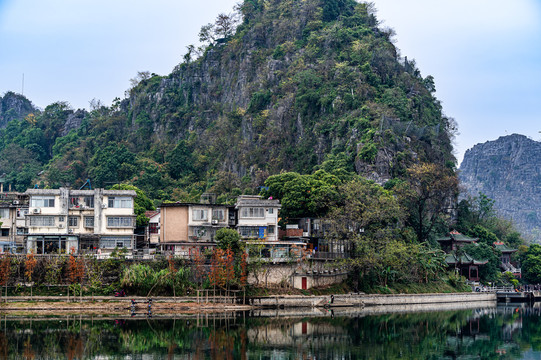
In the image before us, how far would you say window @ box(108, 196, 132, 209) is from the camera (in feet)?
212

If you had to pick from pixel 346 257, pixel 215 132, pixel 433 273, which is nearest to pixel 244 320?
pixel 346 257

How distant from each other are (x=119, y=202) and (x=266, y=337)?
2703cm

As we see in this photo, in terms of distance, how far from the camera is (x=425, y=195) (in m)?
82.6

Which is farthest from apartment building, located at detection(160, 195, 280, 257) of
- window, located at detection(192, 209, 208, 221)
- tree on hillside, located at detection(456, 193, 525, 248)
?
tree on hillside, located at detection(456, 193, 525, 248)

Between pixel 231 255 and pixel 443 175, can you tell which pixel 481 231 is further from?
pixel 231 255

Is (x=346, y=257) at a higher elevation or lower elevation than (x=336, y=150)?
lower

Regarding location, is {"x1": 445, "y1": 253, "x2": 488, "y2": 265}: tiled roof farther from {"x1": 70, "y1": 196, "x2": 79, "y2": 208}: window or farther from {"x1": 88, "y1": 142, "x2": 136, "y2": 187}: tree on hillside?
{"x1": 88, "y1": 142, "x2": 136, "y2": 187}: tree on hillside

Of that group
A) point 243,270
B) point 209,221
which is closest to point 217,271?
point 243,270

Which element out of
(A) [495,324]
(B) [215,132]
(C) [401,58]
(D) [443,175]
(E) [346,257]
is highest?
(C) [401,58]

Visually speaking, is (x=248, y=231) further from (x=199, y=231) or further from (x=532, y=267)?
(x=532, y=267)

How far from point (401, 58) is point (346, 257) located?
191 ft

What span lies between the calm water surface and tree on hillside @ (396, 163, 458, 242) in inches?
1000

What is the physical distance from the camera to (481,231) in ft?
289

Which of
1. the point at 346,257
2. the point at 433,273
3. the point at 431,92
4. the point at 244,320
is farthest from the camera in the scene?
the point at 431,92
